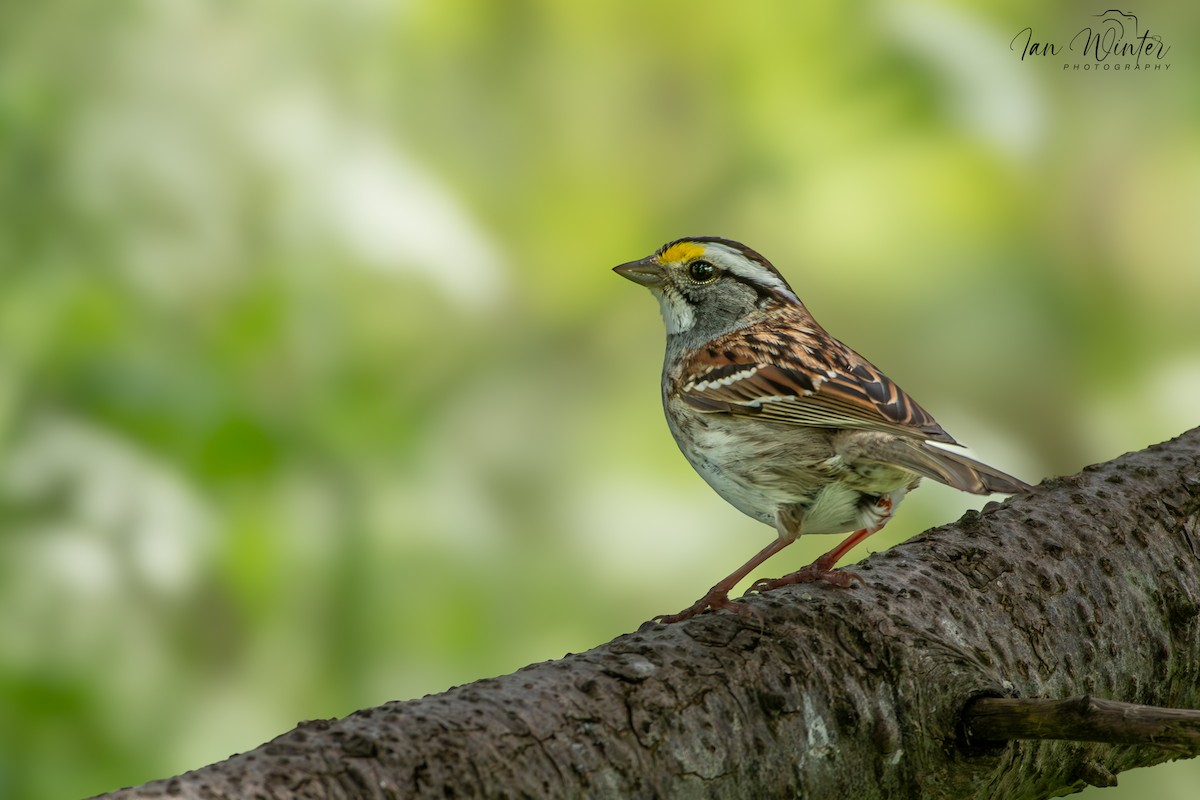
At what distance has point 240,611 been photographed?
10.8 feet

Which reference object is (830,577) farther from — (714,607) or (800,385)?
(800,385)

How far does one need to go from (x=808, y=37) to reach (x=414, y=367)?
1.70 m

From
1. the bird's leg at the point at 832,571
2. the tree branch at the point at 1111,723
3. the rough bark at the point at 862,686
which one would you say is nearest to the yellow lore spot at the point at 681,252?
the bird's leg at the point at 832,571

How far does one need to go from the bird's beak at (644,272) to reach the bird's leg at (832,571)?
3.25 ft

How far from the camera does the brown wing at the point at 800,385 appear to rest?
3.17 m

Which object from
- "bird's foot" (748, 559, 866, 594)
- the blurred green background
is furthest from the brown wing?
"bird's foot" (748, 559, 866, 594)

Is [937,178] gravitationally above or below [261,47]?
below

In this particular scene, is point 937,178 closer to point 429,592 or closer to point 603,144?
point 603,144

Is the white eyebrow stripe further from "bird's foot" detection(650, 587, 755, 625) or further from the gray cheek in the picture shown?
"bird's foot" detection(650, 587, 755, 625)

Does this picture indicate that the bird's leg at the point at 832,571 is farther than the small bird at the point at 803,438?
No

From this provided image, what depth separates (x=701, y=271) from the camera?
3.94 meters

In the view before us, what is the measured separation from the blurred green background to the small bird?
45 centimetres

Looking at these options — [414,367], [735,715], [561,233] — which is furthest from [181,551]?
[735,715]

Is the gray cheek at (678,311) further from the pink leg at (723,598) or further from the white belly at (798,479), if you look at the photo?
the pink leg at (723,598)
